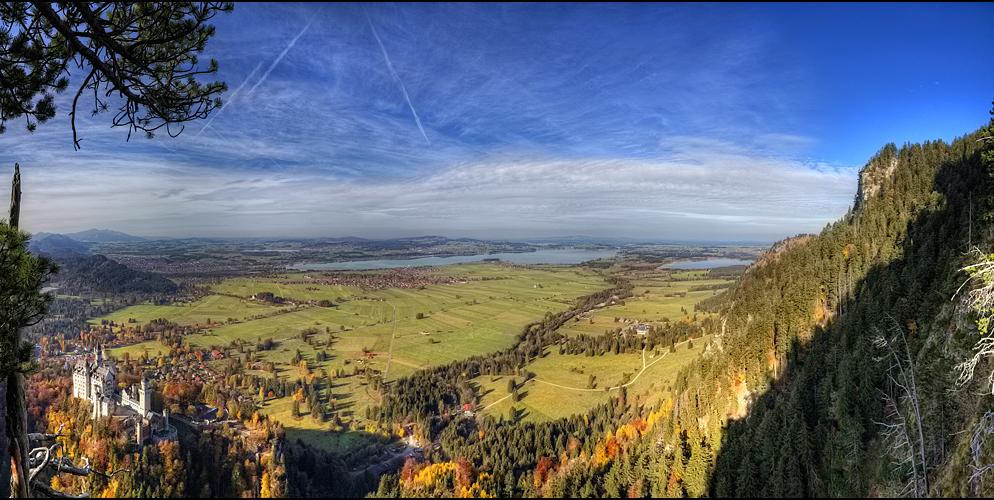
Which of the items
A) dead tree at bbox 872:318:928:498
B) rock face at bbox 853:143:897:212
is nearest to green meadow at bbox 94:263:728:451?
rock face at bbox 853:143:897:212

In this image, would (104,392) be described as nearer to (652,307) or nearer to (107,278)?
(107,278)

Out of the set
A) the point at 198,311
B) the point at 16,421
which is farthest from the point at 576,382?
the point at 198,311

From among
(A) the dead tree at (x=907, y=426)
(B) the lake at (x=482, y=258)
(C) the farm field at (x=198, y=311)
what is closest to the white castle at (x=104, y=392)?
(C) the farm field at (x=198, y=311)

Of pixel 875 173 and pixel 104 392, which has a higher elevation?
pixel 875 173

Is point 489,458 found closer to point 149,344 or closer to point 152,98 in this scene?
point 152,98

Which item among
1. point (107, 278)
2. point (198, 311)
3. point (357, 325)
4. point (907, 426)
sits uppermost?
point (907, 426)

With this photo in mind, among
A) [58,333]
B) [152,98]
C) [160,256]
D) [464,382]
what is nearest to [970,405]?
[152,98]

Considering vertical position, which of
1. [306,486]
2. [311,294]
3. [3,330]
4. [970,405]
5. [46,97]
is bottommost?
[306,486]

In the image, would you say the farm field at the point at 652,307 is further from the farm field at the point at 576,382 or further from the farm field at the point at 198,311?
the farm field at the point at 198,311
